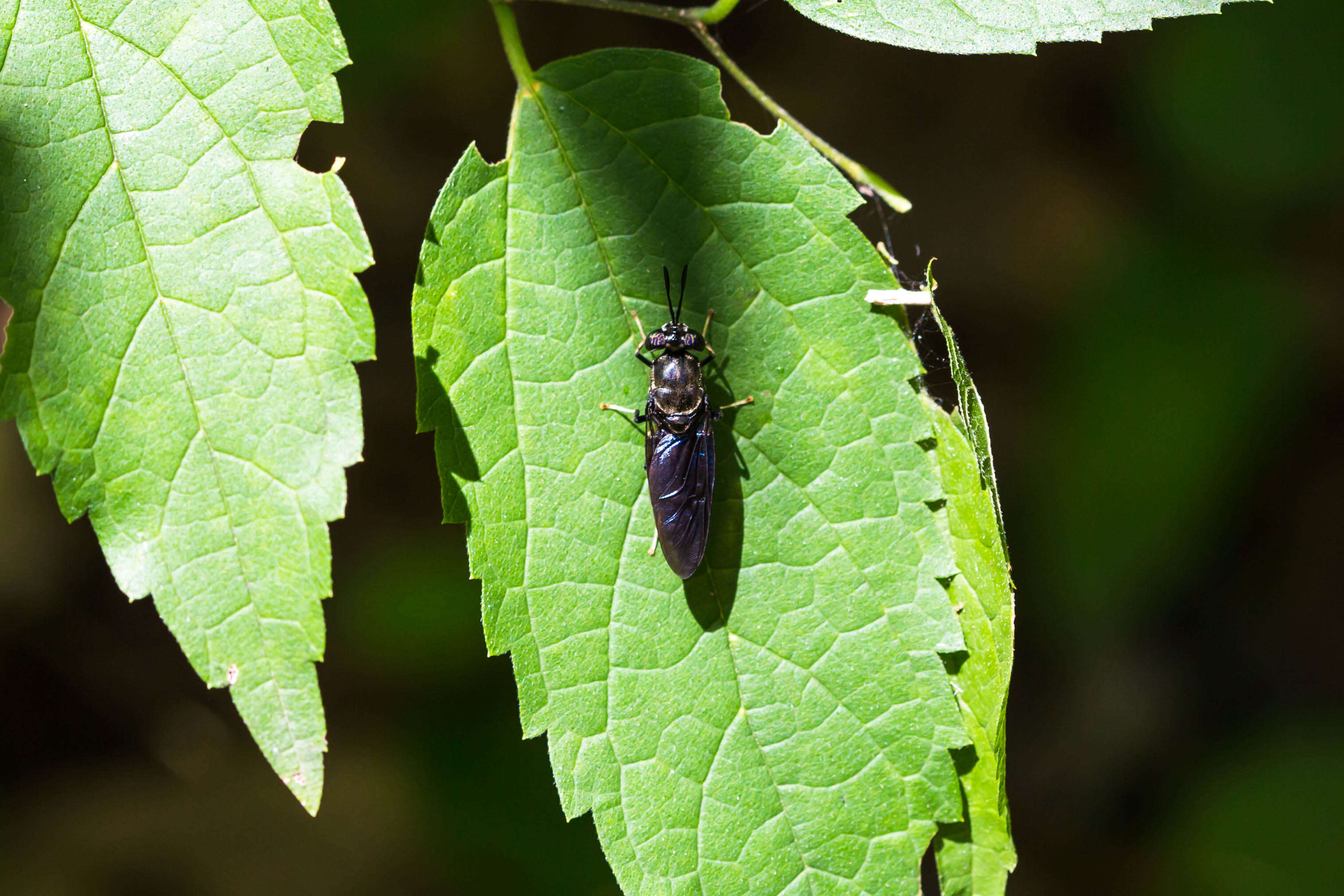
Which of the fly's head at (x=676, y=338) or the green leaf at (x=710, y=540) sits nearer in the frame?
the green leaf at (x=710, y=540)

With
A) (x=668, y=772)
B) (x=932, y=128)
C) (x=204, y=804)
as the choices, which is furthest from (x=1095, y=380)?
(x=204, y=804)

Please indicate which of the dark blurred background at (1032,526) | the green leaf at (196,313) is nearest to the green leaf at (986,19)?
the green leaf at (196,313)

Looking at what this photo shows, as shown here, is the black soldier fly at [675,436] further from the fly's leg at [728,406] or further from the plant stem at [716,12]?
the plant stem at [716,12]

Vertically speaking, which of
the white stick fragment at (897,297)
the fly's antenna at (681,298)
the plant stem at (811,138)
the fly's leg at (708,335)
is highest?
the plant stem at (811,138)

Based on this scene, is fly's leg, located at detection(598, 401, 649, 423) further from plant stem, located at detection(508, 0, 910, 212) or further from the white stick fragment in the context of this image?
plant stem, located at detection(508, 0, 910, 212)

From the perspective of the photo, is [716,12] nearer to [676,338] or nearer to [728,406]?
[676,338]

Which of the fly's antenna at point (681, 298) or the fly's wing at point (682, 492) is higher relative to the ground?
the fly's antenna at point (681, 298)

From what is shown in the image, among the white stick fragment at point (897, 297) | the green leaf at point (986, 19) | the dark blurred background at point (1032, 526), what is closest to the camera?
the green leaf at point (986, 19)

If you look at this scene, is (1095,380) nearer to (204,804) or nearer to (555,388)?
(555,388)
